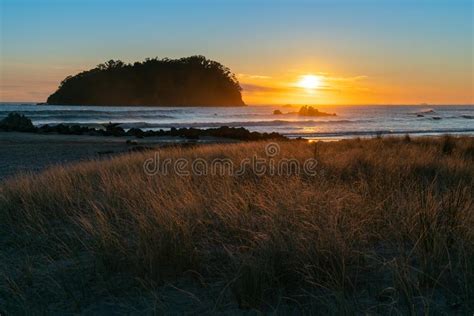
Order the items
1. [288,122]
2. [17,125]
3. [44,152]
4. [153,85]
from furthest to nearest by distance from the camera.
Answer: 1. [153,85]
2. [288,122]
3. [17,125]
4. [44,152]

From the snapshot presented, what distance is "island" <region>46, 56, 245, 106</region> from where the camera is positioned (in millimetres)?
130625

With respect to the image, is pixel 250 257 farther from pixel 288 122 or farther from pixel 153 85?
pixel 153 85

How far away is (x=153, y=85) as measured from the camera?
136625 millimetres

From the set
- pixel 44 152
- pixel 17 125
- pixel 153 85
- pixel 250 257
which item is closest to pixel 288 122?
pixel 17 125

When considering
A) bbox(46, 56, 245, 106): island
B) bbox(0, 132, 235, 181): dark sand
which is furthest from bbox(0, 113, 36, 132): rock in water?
bbox(46, 56, 245, 106): island

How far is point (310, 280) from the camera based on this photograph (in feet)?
12.1

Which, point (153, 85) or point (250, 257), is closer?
point (250, 257)

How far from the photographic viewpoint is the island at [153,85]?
130625 millimetres

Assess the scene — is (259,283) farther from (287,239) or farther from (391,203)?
(391,203)

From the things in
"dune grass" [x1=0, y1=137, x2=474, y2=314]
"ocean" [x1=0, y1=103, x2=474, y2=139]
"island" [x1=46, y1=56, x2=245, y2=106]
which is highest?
"island" [x1=46, y1=56, x2=245, y2=106]

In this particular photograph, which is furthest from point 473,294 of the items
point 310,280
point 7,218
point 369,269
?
point 7,218

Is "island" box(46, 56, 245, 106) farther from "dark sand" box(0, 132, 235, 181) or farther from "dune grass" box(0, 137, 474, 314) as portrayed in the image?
"dune grass" box(0, 137, 474, 314)

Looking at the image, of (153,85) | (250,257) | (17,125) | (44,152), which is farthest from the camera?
(153,85)

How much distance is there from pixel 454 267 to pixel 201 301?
79.6 inches
